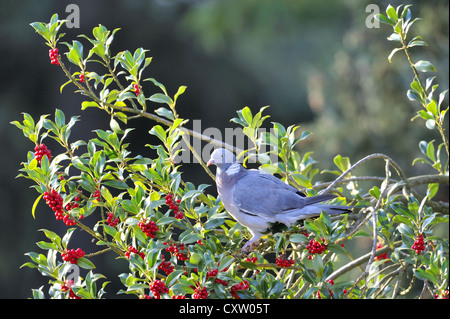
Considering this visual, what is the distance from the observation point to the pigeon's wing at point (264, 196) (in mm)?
1663

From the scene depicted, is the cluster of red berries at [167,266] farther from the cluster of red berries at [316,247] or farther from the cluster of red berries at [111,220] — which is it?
the cluster of red berries at [316,247]

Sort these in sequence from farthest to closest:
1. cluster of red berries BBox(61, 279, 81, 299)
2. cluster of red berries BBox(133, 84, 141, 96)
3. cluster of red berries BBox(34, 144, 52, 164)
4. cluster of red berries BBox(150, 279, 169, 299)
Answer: cluster of red berries BBox(133, 84, 141, 96)
cluster of red berries BBox(34, 144, 52, 164)
cluster of red berries BBox(61, 279, 81, 299)
cluster of red berries BBox(150, 279, 169, 299)

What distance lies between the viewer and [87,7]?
5570 mm

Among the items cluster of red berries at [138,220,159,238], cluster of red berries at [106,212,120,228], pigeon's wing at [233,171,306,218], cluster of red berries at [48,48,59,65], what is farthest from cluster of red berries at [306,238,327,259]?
cluster of red berries at [48,48,59,65]

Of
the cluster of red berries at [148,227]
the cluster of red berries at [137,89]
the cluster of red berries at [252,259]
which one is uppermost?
the cluster of red berries at [137,89]

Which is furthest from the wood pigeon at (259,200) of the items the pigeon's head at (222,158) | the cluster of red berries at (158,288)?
the cluster of red berries at (158,288)

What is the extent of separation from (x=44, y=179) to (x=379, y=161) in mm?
2860

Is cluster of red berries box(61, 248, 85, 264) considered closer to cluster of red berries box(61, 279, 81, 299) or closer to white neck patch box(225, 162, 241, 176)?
cluster of red berries box(61, 279, 81, 299)

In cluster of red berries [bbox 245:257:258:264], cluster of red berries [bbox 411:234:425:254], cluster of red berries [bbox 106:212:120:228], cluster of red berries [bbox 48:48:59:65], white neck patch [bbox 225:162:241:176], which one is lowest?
cluster of red berries [bbox 245:257:258:264]

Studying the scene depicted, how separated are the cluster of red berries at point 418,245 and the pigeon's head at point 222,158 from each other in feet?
1.90

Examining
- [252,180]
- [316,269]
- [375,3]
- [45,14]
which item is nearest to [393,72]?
[375,3]

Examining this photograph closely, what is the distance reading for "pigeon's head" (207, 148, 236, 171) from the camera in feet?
5.86

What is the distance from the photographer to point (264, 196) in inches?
67.4

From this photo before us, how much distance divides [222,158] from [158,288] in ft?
1.68
